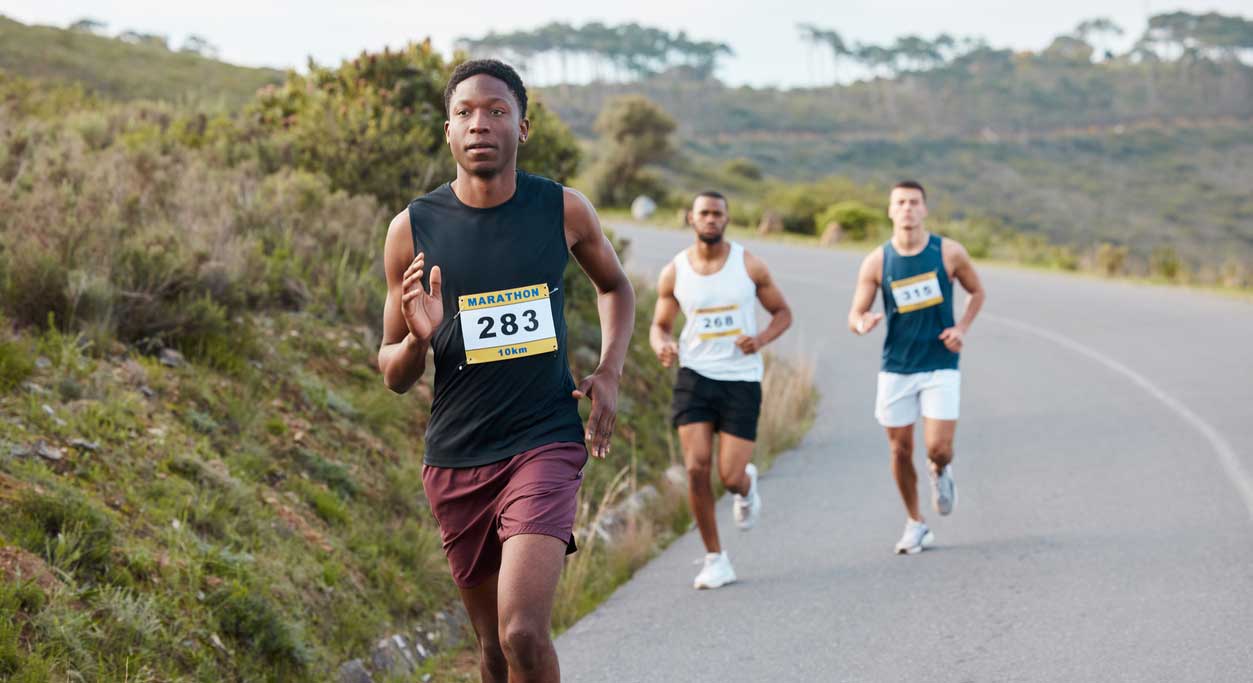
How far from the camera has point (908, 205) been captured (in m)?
8.49

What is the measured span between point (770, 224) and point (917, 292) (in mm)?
31561

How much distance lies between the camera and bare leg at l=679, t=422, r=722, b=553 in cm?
800

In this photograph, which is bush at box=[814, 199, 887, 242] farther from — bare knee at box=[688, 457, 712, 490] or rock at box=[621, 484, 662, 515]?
bare knee at box=[688, 457, 712, 490]

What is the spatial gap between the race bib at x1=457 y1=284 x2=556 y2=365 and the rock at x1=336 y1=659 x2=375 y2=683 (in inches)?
83.8

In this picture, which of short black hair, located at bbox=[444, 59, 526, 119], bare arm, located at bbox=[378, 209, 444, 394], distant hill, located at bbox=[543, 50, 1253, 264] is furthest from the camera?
distant hill, located at bbox=[543, 50, 1253, 264]

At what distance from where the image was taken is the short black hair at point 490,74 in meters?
4.59

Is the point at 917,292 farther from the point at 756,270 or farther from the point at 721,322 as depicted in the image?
the point at 721,322

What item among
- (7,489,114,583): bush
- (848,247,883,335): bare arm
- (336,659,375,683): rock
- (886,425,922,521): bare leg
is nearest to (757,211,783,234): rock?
(848,247,883,335): bare arm

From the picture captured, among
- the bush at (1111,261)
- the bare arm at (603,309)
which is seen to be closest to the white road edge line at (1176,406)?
the bare arm at (603,309)

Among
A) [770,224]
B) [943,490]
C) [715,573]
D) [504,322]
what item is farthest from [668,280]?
[770,224]

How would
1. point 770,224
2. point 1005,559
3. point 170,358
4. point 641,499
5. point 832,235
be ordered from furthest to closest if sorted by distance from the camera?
point 770,224
point 832,235
point 641,499
point 1005,559
point 170,358

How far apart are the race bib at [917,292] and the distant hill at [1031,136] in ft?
188

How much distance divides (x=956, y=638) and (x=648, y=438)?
6.06 metres

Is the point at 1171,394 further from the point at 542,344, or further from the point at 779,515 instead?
the point at 542,344
